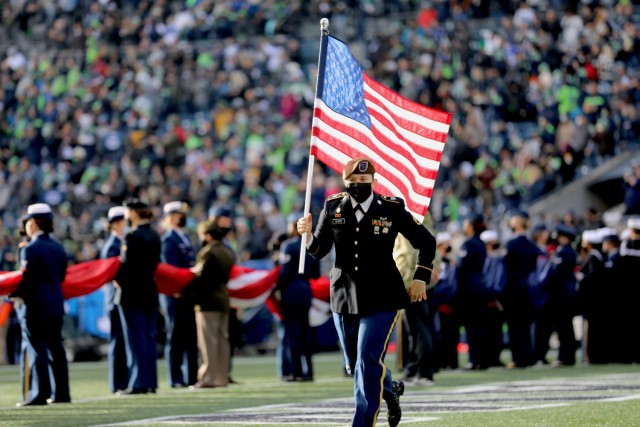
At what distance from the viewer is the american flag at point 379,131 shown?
36.7 ft

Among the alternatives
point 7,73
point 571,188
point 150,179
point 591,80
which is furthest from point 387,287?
point 7,73

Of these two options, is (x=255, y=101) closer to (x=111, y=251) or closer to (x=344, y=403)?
(x=111, y=251)

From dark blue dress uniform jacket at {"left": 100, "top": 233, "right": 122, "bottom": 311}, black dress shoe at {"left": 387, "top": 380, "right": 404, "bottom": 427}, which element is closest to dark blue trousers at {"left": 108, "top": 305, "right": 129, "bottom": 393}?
dark blue dress uniform jacket at {"left": 100, "top": 233, "right": 122, "bottom": 311}

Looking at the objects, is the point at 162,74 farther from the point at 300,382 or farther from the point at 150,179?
the point at 300,382

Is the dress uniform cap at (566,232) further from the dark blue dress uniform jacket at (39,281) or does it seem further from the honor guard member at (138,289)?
the dark blue dress uniform jacket at (39,281)

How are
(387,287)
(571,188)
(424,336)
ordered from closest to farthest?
(387,287), (424,336), (571,188)

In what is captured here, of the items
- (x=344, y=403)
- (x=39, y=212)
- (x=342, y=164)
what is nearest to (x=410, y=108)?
(x=342, y=164)

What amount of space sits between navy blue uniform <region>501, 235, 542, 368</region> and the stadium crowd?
4086 millimetres

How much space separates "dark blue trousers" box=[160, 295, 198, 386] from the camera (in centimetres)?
1722

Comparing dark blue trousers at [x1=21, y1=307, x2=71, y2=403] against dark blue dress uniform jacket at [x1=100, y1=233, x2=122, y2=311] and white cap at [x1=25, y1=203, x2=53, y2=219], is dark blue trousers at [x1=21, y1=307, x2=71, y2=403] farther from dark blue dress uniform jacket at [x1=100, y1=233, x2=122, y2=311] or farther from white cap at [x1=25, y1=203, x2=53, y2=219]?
dark blue dress uniform jacket at [x1=100, y1=233, x2=122, y2=311]

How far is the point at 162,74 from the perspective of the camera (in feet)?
119

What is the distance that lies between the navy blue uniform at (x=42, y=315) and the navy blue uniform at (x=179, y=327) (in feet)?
9.25

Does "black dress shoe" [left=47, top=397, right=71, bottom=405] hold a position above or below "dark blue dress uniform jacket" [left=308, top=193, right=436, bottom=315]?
below

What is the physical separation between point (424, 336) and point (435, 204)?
11.4 m
